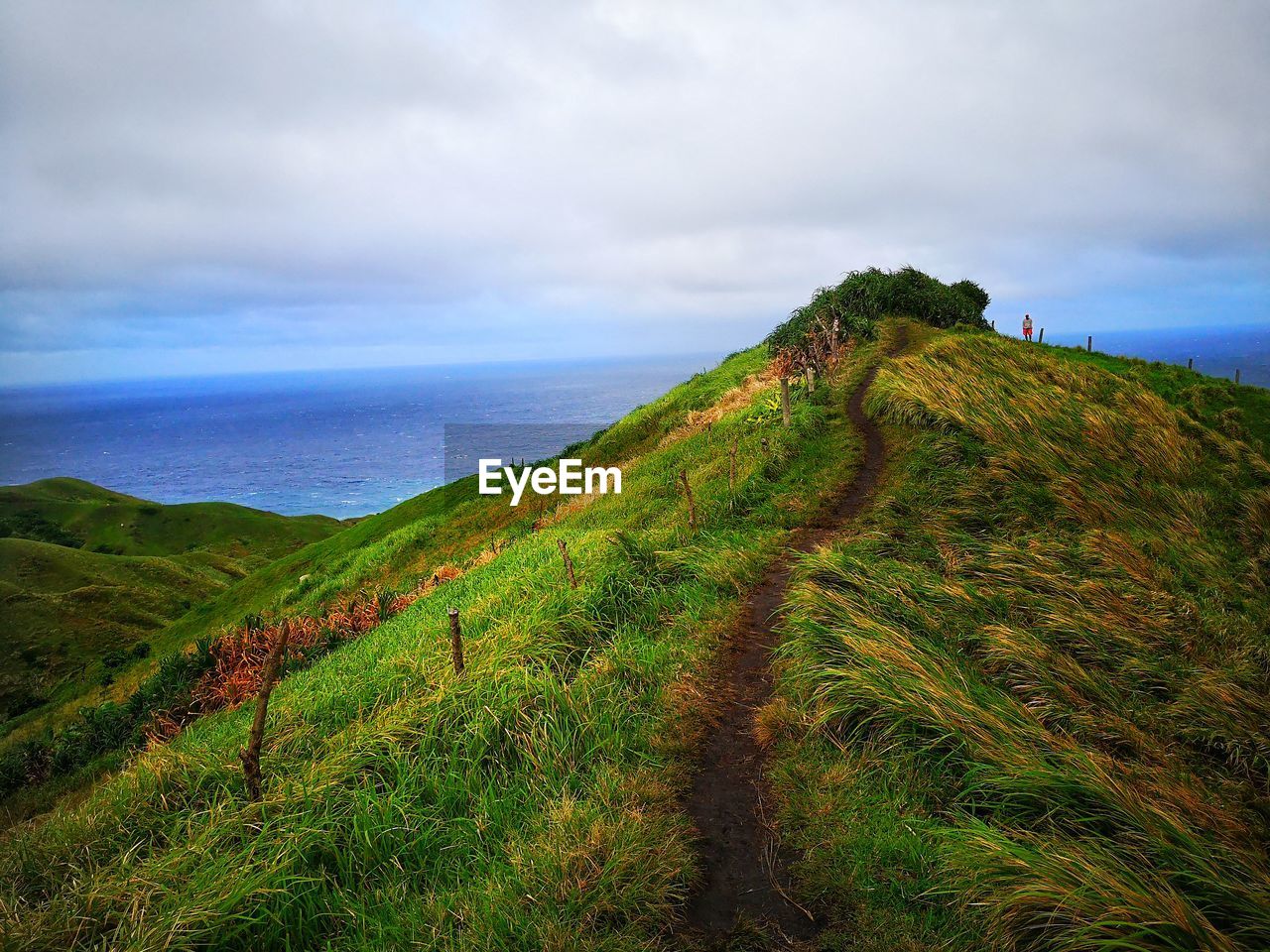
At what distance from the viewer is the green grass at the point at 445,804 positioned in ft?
11.5

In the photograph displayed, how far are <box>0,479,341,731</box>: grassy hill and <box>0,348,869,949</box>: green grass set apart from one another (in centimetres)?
2591

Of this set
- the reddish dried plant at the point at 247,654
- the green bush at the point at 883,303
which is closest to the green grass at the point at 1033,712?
the reddish dried plant at the point at 247,654

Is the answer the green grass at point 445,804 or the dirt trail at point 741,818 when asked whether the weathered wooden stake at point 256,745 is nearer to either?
the green grass at point 445,804

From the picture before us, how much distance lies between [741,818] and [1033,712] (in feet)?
9.94

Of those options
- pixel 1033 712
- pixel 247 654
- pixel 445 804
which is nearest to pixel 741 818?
pixel 445 804

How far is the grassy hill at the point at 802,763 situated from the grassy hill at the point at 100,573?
26.1 metres

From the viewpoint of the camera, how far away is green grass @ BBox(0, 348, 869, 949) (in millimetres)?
3508

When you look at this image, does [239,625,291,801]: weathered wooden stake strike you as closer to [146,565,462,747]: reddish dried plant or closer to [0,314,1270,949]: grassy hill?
[0,314,1270,949]: grassy hill

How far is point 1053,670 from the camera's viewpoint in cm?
580

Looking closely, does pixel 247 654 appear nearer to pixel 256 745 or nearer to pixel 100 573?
pixel 256 745

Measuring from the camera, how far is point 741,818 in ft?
14.4

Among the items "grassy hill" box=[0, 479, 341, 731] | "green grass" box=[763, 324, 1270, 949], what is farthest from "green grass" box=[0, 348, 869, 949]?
"grassy hill" box=[0, 479, 341, 731]

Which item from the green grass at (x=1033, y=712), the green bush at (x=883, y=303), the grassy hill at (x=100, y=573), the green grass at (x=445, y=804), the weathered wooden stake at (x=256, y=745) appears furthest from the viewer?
the green bush at (x=883, y=303)

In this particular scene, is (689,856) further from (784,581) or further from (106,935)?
(784,581)
